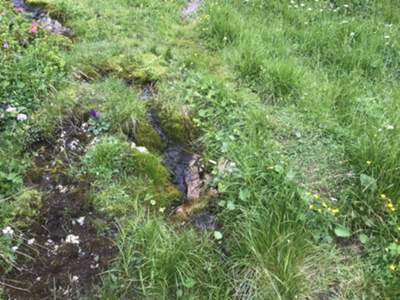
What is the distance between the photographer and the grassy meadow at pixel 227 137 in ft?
8.20

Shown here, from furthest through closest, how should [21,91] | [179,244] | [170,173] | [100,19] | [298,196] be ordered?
[100,19]
[21,91]
[170,173]
[298,196]
[179,244]

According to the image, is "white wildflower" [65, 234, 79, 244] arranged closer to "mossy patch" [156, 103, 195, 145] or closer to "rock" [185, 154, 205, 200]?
"rock" [185, 154, 205, 200]

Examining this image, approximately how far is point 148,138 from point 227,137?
69 cm

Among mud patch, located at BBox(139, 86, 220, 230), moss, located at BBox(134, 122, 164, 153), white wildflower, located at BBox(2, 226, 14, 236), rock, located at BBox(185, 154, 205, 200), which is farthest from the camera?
moss, located at BBox(134, 122, 164, 153)

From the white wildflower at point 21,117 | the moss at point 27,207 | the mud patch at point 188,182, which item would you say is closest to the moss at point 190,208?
the mud patch at point 188,182

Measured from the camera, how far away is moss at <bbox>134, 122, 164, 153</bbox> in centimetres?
342

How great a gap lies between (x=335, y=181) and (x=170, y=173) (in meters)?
1.31

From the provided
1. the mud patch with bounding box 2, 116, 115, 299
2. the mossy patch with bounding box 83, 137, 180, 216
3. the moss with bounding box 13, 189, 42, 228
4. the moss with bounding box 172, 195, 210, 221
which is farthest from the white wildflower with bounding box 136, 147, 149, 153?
the moss with bounding box 13, 189, 42, 228

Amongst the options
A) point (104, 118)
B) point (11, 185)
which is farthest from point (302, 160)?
point (11, 185)

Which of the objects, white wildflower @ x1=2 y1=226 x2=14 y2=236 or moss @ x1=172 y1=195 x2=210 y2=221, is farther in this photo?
moss @ x1=172 y1=195 x2=210 y2=221

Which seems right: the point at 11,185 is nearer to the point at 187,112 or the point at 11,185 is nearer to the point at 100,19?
the point at 187,112

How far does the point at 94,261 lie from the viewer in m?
2.59

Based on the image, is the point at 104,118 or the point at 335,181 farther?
the point at 104,118

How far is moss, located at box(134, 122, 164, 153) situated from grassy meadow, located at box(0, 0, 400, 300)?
0.7 inches
